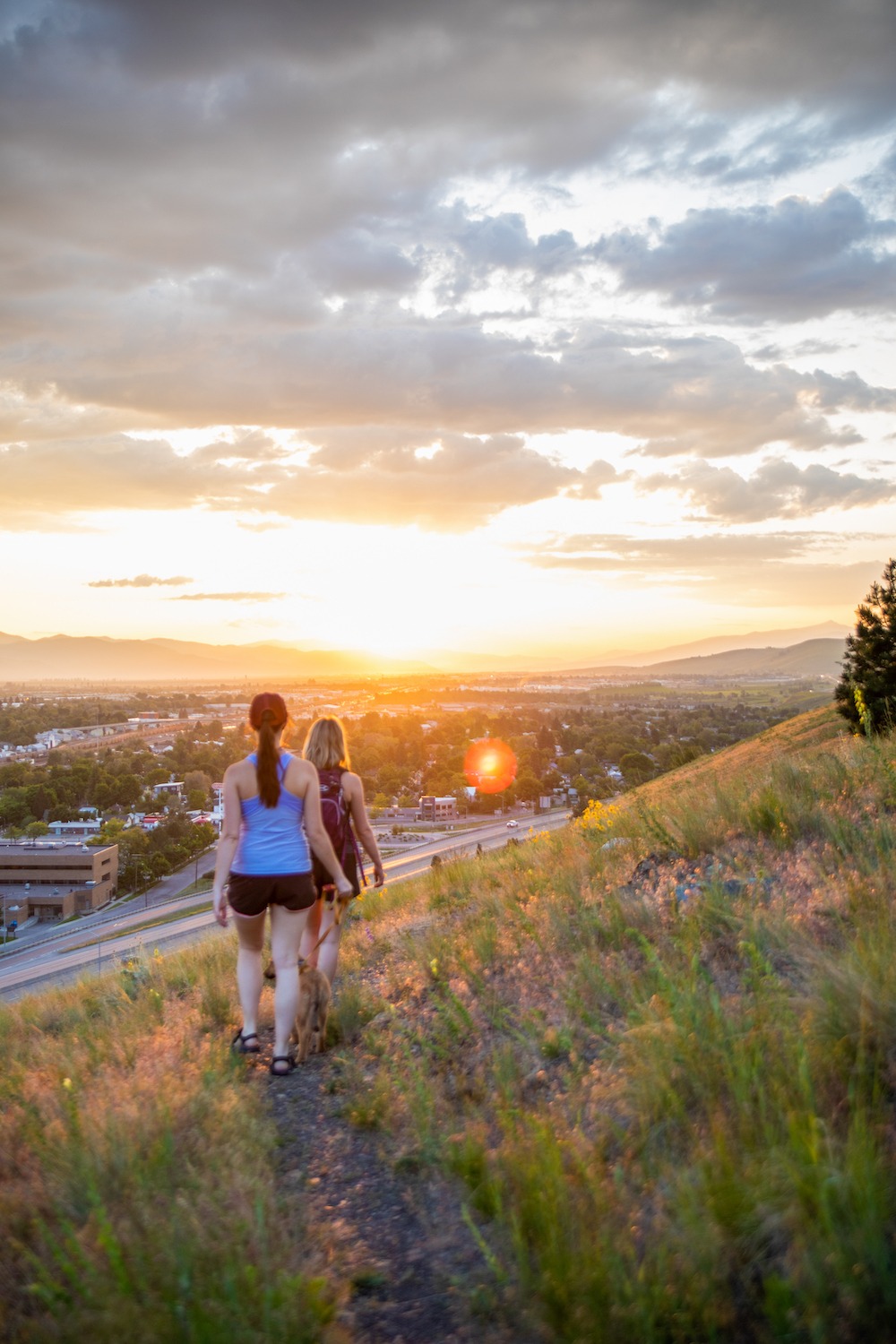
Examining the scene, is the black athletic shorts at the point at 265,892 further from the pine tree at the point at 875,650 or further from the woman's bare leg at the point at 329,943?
the pine tree at the point at 875,650

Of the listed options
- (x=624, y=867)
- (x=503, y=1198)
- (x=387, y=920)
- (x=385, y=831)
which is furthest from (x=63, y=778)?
(x=503, y=1198)

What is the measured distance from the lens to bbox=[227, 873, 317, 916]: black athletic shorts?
4.54 m

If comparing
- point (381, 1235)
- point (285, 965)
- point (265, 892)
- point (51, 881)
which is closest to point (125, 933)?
point (51, 881)

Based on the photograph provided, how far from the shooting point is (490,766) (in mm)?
41906

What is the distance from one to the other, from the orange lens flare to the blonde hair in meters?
32.4

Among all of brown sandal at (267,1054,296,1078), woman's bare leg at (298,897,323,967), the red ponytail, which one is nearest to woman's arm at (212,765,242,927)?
the red ponytail

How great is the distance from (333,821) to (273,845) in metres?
0.59

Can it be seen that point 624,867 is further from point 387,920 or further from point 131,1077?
point 131,1077

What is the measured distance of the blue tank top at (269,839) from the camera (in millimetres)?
4535

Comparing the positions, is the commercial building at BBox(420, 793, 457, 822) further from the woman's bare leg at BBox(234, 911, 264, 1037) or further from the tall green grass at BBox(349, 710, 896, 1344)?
the woman's bare leg at BBox(234, 911, 264, 1037)

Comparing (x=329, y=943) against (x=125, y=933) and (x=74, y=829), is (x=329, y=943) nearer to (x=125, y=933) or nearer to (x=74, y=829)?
(x=125, y=933)

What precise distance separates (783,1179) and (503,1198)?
3.32 feet

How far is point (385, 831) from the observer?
30.3 meters

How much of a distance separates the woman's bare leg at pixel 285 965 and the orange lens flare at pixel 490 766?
32.7 meters
